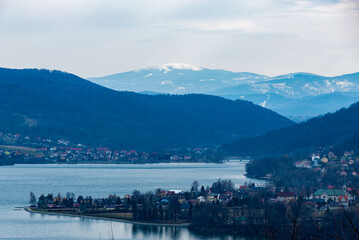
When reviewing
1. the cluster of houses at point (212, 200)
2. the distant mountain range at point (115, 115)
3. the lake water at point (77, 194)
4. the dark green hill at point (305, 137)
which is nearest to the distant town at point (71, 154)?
the distant mountain range at point (115, 115)

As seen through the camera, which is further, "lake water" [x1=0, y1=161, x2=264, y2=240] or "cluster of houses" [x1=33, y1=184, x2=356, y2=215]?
"cluster of houses" [x1=33, y1=184, x2=356, y2=215]

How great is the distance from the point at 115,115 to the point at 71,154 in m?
32.9

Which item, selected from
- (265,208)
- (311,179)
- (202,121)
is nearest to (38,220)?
(265,208)

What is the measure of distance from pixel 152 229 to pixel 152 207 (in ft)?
13.1

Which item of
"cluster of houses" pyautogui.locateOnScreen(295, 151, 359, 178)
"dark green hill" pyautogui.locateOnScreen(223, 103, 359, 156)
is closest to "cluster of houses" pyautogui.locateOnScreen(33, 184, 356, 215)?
"cluster of houses" pyautogui.locateOnScreen(295, 151, 359, 178)

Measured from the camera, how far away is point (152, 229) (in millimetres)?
31344

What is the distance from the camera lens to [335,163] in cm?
6075

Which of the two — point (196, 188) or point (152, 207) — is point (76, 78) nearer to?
point (196, 188)

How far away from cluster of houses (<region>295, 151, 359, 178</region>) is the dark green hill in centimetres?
1521

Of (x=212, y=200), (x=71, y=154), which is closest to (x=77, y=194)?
(x=212, y=200)

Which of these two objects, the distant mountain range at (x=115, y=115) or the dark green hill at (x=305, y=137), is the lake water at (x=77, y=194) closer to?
the dark green hill at (x=305, y=137)

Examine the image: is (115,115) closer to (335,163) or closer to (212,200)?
(335,163)

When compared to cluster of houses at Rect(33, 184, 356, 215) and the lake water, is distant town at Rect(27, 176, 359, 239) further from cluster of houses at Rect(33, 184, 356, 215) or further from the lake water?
the lake water

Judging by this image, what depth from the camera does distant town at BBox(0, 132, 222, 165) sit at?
9044 centimetres
